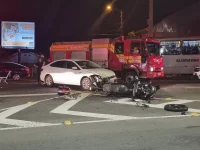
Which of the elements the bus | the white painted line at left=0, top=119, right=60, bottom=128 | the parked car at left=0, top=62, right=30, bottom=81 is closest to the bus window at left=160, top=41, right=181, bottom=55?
the bus

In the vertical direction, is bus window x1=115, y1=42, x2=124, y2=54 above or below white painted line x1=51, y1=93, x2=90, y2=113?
above

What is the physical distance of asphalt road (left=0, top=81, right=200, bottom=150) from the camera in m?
6.91

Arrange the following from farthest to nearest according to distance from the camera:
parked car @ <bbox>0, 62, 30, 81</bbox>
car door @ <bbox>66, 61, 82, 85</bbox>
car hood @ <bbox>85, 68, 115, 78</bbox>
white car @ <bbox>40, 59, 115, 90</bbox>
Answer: parked car @ <bbox>0, 62, 30, 81</bbox>
car door @ <bbox>66, 61, 82, 85</bbox>
white car @ <bbox>40, 59, 115, 90</bbox>
car hood @ <bbox>85, 68, 115, 78</bbox>

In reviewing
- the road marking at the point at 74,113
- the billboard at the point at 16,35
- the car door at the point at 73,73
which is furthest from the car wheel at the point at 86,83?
the billboard at the point at 16,35

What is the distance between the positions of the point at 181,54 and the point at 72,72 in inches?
447

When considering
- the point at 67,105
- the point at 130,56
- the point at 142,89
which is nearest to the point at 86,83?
the point at 130,56

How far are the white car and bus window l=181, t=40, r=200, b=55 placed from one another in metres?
10.1

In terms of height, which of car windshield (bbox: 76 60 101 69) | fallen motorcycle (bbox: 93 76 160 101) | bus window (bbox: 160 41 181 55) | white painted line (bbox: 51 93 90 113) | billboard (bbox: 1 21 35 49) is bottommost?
white painted line (bbox: 51 93 90 113)

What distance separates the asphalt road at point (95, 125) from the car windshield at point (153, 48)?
19.5 ft

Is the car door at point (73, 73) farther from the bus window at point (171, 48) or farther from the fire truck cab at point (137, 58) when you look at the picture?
the bus window at point (171, 48)

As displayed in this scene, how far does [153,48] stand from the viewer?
1927 cm

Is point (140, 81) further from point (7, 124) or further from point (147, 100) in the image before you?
point (7, 124)

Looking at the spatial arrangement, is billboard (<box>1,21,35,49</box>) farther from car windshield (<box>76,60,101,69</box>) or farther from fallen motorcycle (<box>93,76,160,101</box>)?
fallen motorcycle (<box>93,76,160,101</box>)

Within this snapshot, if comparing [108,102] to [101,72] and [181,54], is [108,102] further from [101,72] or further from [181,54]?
[181,54]
